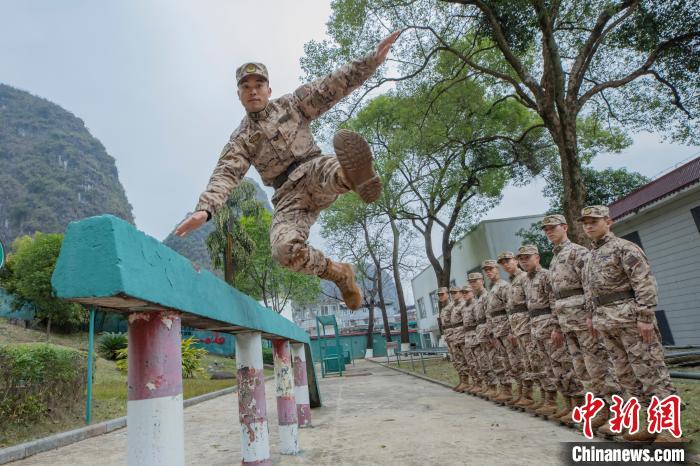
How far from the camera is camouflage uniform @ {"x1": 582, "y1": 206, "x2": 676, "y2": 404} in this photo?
3500 millimetres

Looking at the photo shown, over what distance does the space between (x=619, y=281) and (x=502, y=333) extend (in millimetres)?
2910

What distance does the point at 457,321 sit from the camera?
8.63m

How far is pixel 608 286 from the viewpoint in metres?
3.95

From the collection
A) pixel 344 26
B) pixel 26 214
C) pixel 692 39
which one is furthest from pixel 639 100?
pixel 26 214

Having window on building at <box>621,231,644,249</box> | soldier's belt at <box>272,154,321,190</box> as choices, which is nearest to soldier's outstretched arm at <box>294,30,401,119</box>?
soldier's belt at <box>272,154,321,190</box>

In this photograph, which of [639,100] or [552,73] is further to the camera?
[639,100]

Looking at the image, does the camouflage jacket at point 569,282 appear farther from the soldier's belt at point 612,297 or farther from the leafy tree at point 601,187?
the leafy tree at point 601,187

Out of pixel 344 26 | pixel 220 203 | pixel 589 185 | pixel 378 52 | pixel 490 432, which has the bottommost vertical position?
pixel 490 432

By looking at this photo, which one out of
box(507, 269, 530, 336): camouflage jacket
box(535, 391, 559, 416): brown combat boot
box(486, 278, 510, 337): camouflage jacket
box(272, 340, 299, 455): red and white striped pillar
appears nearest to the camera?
box(272, 340, 299, 455): red and white striped pillar

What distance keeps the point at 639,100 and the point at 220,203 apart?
12.8 meters

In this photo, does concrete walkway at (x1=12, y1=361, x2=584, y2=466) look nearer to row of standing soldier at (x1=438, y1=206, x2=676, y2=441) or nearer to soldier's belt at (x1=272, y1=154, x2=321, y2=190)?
row of standing soldier at (x1=438, y1=206, x2=676, y2=441)

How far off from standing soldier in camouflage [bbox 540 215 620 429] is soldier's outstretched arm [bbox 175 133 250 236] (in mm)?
3638

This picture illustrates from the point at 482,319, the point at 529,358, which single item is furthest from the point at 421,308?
the point at 529,358

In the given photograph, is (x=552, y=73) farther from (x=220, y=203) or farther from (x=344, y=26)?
(x=220, y=203)
